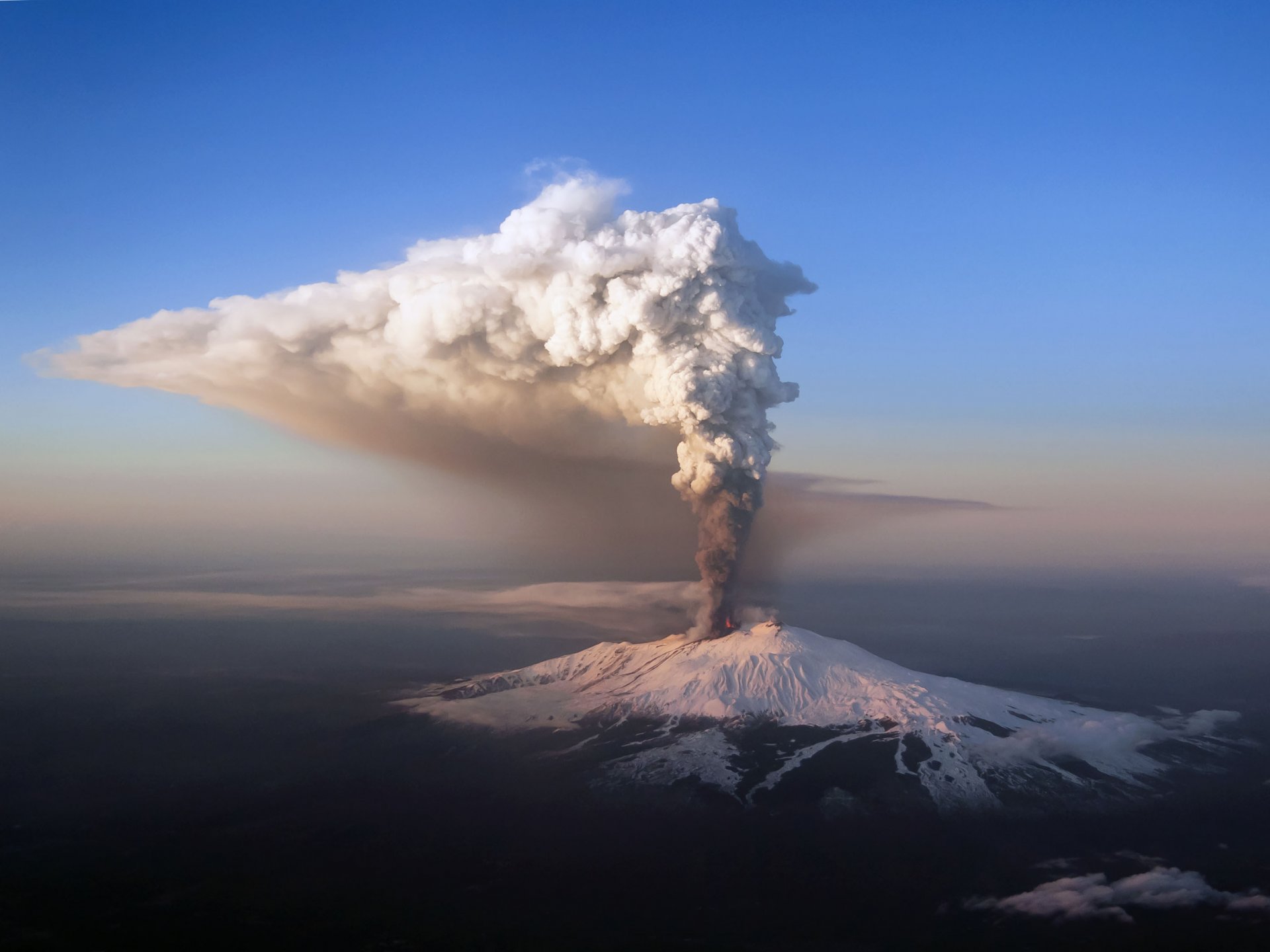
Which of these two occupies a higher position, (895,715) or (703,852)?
(895,715)

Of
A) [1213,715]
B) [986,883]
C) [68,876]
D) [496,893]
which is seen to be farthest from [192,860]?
[1213,715]

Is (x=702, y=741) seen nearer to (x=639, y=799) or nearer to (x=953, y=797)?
(x=639, y=799)

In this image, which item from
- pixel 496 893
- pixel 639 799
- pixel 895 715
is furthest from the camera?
pixel 895 715

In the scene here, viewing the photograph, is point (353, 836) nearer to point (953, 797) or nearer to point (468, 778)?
point (468, 778)

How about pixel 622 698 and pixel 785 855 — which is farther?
pixel 622 698

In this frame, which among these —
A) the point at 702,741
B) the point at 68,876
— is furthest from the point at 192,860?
the point at 702,741

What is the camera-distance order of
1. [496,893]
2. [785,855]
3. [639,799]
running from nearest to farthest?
[496,893] < [785,855] < [639,799]
